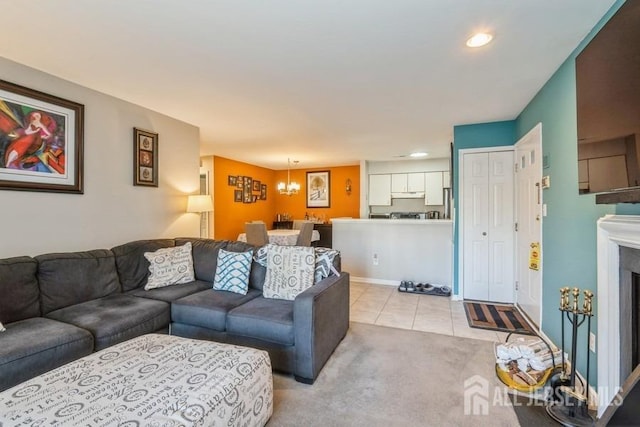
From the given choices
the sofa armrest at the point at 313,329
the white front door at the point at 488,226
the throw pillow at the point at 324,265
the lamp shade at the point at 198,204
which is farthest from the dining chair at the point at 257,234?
the white front door at the point at 488,226

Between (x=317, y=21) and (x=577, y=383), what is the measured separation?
9.03 ft

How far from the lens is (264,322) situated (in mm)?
2254

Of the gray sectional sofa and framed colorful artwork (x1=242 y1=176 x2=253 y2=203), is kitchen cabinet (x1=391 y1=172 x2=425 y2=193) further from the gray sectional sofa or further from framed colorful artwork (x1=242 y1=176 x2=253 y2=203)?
the gray sectional sofa

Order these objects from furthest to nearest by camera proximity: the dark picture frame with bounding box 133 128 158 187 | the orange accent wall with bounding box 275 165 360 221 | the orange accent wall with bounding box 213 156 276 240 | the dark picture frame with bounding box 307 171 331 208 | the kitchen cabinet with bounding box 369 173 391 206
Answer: the dark picture frame with bounding box 307 171 331 208
the orange accent wall with bounding box 275 165 360 221
the kitchen cabinet with bounding box 369 173 391 206
the orange accent wall with bounding box 213 156 276 240
the dark picture frame with bounding box 133 128 158 187

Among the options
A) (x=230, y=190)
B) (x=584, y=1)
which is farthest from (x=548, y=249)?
(x=230, y=190)

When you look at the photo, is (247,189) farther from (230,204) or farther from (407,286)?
(407,286)

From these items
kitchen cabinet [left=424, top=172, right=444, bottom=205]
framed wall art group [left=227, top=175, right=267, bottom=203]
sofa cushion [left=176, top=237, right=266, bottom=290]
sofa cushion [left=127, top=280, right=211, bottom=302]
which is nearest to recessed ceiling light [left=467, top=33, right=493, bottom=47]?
sofa cushion [left=176, top=237, right=266, bottom=290]

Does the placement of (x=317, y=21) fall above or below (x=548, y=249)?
above

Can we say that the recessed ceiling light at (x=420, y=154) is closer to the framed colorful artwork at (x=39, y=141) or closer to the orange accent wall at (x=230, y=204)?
the orange accent wall at (x=230, y=204)

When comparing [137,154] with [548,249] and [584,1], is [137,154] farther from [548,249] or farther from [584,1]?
[548,249]

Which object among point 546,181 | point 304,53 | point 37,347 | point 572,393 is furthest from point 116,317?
point 546,181

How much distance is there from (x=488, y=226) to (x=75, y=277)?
14.8 ft

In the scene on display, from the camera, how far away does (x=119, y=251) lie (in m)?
2.95

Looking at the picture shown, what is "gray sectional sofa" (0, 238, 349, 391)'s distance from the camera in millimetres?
1851
